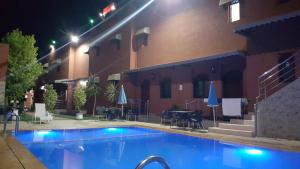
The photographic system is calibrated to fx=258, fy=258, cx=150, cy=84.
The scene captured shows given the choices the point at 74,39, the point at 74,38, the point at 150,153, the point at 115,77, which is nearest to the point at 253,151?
the point at 150,153

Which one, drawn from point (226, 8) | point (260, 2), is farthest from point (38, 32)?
point (260, 2)

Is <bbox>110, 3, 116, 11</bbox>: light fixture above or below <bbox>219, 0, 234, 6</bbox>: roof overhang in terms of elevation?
above

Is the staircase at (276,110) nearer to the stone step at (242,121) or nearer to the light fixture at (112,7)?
the stone step at (242,121)

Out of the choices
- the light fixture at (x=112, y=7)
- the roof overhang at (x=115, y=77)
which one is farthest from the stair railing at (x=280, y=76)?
the light fixture at (x=112, y=7)

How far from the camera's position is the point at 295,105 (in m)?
9.51

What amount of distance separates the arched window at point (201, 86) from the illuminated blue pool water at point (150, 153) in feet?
14.9

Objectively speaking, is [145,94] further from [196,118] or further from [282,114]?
[282,114]

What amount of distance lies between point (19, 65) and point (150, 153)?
13047 millimetres

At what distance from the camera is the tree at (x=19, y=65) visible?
1680 cm

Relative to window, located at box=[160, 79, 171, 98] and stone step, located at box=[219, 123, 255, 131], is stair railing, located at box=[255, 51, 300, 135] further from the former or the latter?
window, located at box=[160, 79, 171, 98]

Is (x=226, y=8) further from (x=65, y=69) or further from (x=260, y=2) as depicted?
(x=65, y=69)

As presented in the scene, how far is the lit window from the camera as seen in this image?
536 inches

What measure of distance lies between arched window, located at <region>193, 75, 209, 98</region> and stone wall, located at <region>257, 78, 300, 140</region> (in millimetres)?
4673

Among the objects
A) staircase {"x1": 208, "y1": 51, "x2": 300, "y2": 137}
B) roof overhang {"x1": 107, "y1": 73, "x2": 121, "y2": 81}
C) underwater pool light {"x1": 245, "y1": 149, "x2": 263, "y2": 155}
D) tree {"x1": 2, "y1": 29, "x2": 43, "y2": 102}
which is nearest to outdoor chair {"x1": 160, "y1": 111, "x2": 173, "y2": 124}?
staircase {"x1": 208, "y1": 51, "x2": 300, "y2": 137}
